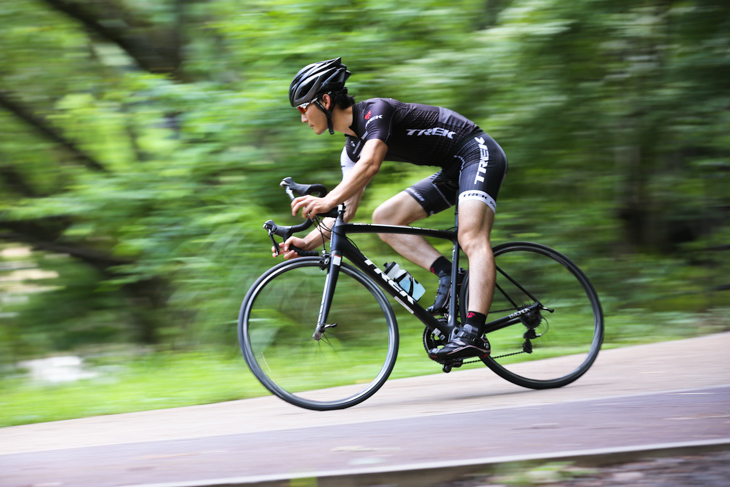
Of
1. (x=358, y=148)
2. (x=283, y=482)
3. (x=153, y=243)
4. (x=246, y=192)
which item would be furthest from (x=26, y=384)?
(x=283, y=482)

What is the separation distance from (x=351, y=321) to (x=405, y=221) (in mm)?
681

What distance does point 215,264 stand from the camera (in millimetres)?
6531

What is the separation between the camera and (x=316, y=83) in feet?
12.7

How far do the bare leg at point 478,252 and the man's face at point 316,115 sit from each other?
36.1 inches

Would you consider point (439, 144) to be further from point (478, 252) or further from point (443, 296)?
point (443, 296)

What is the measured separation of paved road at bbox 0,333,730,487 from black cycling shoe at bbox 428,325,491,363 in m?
0.27

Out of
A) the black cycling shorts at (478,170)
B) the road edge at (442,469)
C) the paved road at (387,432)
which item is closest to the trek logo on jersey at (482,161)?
the black cycling shorts at (478,170)

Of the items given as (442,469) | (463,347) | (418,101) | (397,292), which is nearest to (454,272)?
(397,292)

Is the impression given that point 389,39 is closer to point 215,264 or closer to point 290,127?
point 290,127

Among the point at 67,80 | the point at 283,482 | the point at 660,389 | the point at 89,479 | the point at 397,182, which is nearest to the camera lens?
the point at 283,482

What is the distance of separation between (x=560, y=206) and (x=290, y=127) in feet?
9.09

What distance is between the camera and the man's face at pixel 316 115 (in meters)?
3.95

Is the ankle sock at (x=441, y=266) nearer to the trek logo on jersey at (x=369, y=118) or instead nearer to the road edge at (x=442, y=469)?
the trek logo on jersey at (x=369, y=118)

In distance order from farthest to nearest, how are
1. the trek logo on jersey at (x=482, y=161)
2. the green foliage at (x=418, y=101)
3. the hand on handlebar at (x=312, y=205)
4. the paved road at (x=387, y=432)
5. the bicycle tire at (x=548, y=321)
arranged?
the green foliage at (x=418, y=101), the bicycle tire at (x=548, y=321), the trek logo on jersey at (x=482, y=161), the hand on handlebar at (x=312, y=205), the paved road at (x=387, y=432)
